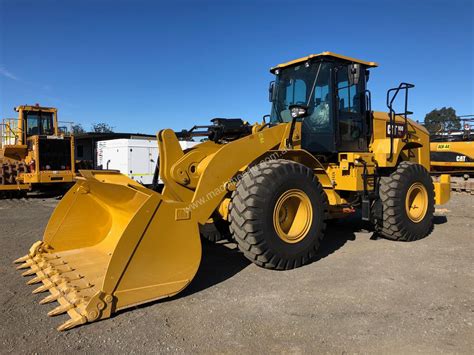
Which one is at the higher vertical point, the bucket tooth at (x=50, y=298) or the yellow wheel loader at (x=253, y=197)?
the yellow wheel loader at (x=253, y=197)

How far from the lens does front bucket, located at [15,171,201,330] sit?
377 centimetres

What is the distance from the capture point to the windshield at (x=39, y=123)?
17266 millimetres

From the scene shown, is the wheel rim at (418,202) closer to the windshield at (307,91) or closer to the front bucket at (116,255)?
the windshield at (307,91)

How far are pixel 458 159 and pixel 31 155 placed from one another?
16.3 meters

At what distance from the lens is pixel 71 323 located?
3512 millimetres

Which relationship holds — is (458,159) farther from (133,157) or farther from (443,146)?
(133,157)

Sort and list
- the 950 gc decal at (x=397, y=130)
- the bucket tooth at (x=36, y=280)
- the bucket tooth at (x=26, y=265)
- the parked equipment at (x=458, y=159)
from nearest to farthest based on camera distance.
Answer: the bucket tooth at (x=36, y=280) < the bucket tooth at (x=26, y=265) < the 950 gc decal at (x=397, y=130) < the parked equipment at (x=458, y=159)

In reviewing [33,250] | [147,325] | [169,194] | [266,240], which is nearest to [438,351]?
[266,240]

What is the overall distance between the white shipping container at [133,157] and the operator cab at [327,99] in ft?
31.4

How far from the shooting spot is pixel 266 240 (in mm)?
4773

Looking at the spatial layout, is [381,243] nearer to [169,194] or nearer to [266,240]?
[266,240]

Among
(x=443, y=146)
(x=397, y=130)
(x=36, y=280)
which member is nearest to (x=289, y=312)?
(x=36, y=280)

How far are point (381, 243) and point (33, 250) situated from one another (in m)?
5.19

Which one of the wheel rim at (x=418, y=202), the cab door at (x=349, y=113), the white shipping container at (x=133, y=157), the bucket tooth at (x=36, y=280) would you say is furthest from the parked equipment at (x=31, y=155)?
the wheel rim at (x=418, y=202)
